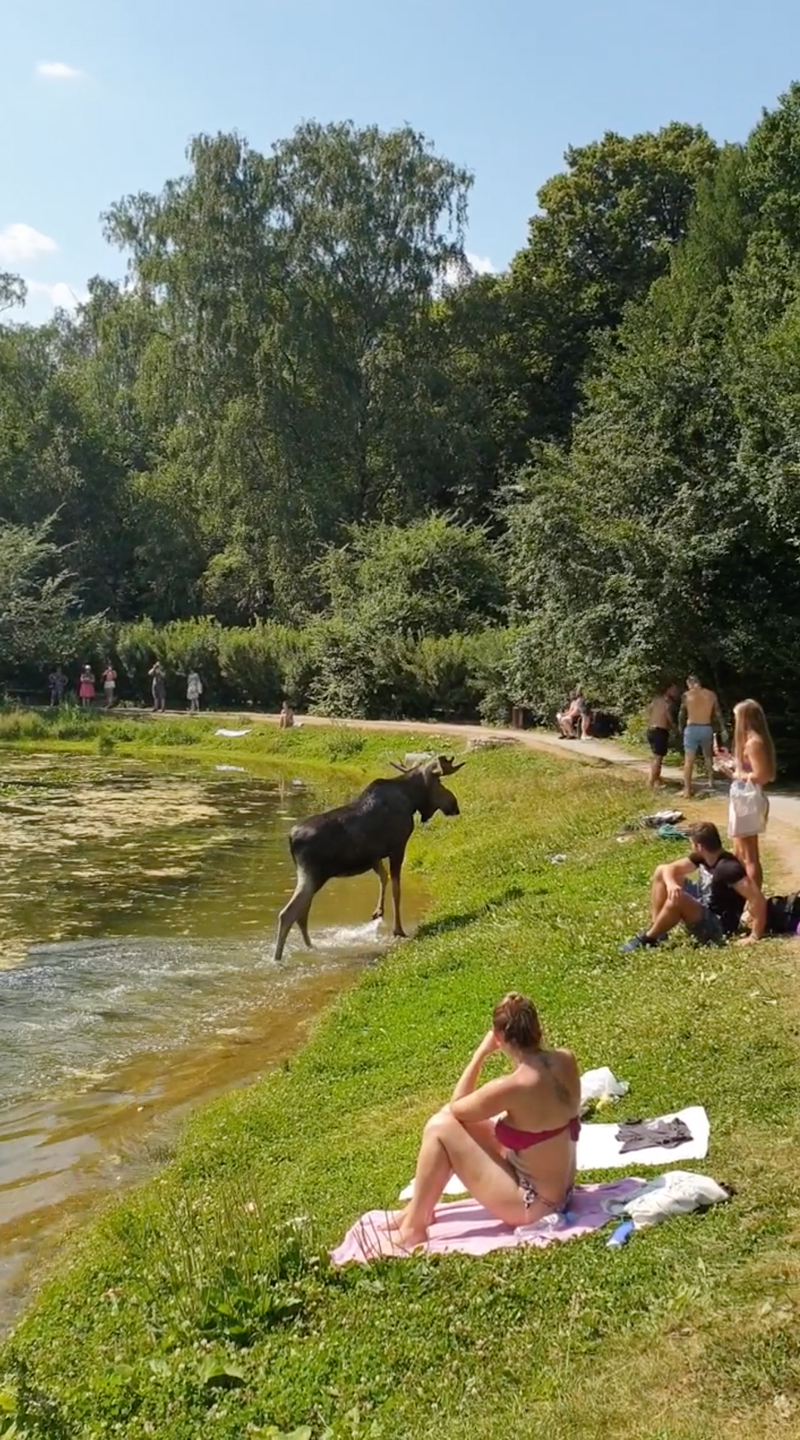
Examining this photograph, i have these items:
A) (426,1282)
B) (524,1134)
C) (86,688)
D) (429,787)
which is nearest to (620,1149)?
(524,1134)

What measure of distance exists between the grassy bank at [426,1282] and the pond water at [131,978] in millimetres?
764

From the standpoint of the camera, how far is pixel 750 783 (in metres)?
12.4

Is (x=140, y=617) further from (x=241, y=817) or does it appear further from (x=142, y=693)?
(x=241, y=817)

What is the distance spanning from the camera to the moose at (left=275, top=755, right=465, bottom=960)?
15.8 meters

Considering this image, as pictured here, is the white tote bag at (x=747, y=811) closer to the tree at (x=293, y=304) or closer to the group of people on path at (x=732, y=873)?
the group of people on path at (x=732, y=873)

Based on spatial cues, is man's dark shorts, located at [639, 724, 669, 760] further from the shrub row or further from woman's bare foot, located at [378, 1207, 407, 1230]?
woman's bare foot, located at [378, 1207, 407, 1230]

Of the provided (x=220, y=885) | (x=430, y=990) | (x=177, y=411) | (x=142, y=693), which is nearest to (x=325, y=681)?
(x=142, y=693)

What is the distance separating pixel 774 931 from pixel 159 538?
49.7m

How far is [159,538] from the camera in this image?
58.8 meters

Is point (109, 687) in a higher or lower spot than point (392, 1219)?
higher

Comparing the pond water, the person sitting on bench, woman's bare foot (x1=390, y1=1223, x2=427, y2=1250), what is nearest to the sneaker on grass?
the person sitting on bench

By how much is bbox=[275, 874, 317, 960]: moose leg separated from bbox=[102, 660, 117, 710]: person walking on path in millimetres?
34252

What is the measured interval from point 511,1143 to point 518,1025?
616mm

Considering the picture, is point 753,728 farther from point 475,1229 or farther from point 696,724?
point 696,724
